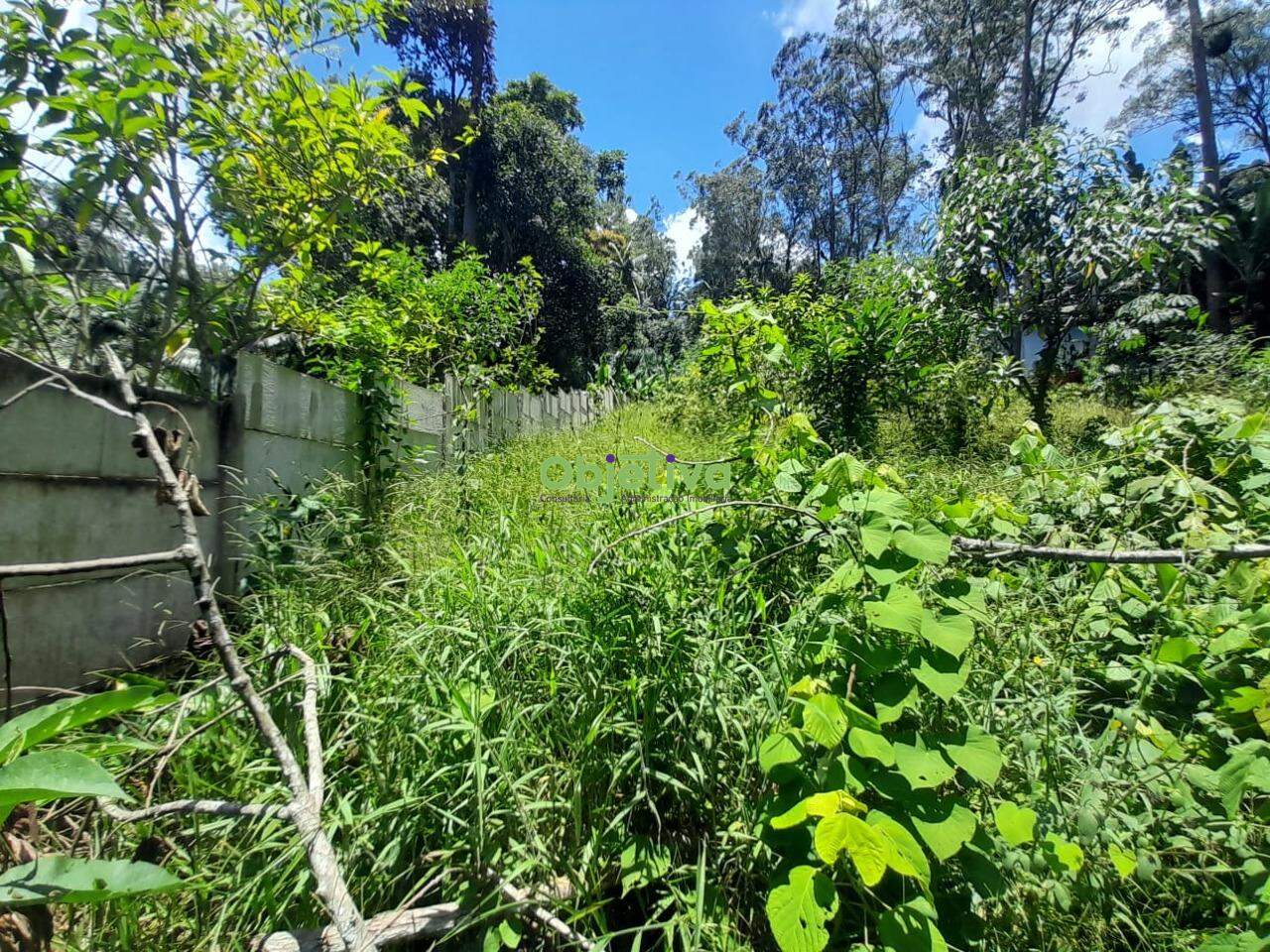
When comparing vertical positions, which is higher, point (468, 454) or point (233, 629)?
point (468, 454)

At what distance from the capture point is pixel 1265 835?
1090 mm

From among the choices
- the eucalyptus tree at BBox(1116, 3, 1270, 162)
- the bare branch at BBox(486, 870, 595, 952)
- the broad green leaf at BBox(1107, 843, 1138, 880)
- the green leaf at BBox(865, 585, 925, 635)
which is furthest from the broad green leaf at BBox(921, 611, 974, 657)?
the eucalyptus tree at BBox(1116, 3, 1270, 162)

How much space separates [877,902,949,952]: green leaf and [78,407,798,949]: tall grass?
28 centimetres

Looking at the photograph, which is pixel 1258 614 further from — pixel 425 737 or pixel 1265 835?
pixel 425 737

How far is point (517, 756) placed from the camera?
1.28 meters

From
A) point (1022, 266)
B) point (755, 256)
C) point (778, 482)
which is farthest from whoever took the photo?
point (755, 256)

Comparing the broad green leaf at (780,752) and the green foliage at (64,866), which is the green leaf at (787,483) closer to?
the broad green leaf at (780,752)

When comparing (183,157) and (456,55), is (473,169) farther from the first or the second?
(183,157)

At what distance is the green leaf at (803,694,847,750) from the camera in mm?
948

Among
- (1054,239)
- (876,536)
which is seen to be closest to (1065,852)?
(876,536)

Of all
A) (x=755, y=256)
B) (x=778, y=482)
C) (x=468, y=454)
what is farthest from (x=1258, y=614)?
(x=755, y=256)

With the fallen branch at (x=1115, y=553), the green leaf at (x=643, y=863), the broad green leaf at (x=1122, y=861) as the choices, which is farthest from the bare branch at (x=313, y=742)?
the fallen branch at (x=1115, y=553)

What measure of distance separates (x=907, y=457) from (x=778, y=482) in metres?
2.82

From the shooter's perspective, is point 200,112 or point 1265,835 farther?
point 200,112
